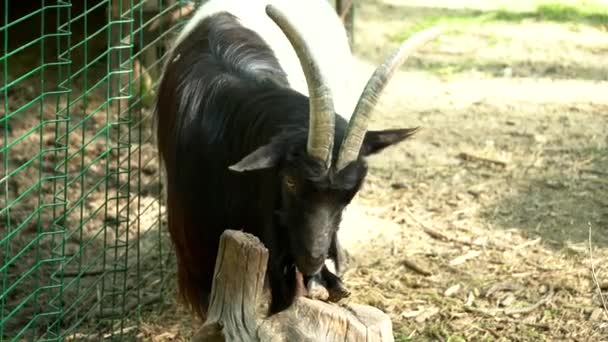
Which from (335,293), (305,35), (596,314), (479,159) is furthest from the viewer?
(479,159)

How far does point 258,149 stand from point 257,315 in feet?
5.16

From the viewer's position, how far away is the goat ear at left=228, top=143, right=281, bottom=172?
4613 mm

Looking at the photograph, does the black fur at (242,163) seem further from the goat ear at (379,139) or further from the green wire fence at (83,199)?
the green wire fence at (83,199)

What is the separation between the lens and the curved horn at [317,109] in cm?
455

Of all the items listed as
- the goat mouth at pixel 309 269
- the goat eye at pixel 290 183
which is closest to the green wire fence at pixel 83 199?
the goat eye at pixel 290 183

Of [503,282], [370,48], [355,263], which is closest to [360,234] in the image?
[355,263]

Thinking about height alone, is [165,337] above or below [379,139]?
below

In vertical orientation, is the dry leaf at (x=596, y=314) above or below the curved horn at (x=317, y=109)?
below

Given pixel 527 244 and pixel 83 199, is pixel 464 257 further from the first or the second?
pixel 83 199

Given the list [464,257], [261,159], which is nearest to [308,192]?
[261,159]

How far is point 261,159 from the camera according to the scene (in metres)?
4.69

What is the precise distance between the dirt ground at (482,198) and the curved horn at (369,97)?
6.92 feet

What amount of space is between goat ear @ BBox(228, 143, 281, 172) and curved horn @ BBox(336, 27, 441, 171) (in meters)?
0.29

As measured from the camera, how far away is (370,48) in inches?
472
